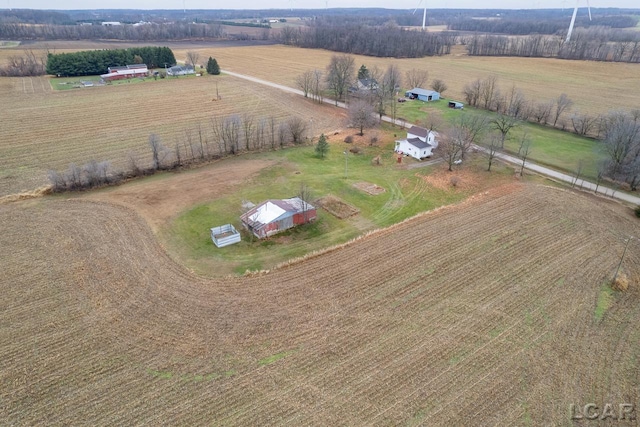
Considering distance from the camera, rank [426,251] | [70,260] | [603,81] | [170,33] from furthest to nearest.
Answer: [170,33] < [603,81] < [426,251] < [70,260]

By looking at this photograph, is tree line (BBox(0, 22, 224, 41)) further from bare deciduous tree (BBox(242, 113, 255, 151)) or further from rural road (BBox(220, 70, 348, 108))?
bare deciduous tree (BBox(242, 113, 255, 151))

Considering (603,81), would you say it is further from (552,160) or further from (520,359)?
(520,359)

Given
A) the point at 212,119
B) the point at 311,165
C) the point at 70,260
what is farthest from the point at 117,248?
the point at 212,119

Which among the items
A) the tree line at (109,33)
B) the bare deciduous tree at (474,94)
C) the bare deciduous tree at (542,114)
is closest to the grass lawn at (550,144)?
the bare deciduous tree at (542,114)

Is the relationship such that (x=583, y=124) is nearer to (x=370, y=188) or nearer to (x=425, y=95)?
(x=425, y=95)

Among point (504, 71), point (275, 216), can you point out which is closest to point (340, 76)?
point (275, 216)
